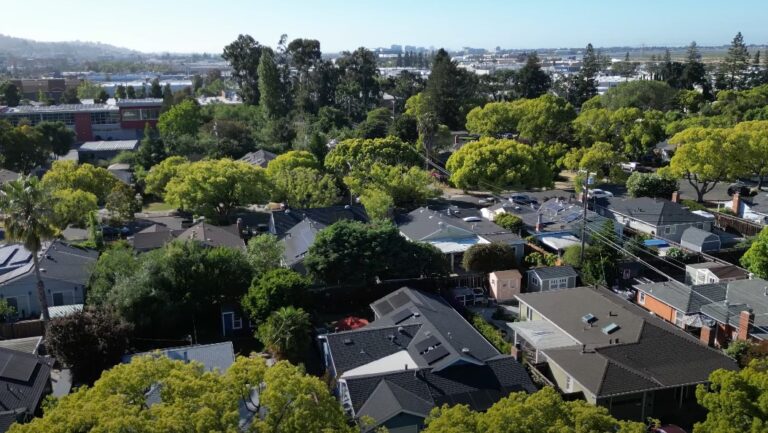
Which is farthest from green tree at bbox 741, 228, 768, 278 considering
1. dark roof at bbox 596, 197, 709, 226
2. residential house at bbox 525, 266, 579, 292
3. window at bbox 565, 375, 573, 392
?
window at bbox 565, 375, 573, 392

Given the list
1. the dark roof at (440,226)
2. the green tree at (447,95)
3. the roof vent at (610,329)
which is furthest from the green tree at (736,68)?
the roof vent at (610,329)

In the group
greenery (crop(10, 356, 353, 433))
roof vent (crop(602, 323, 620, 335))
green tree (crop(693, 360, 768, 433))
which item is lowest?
roof vent (crop(602, 323, 620, 335))

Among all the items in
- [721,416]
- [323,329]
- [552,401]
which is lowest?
[323,329]

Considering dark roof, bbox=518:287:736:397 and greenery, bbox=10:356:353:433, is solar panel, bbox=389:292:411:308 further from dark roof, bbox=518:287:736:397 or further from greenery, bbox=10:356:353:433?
greenery, bbox=10:356:353:433

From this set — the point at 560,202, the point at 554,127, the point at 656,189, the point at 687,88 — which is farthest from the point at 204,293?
the point at 687,88

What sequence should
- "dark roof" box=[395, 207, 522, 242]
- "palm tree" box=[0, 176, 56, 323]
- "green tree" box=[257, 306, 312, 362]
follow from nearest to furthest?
"palm tree" box=[0, 176, 56, 323], "green tree" box=[257, 306, 312, 362], "dark roof" box=[395, 207, 522, 242]

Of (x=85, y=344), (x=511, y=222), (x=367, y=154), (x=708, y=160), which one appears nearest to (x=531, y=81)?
(x=708, y=160)

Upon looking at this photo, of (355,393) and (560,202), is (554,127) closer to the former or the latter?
(560,202)
